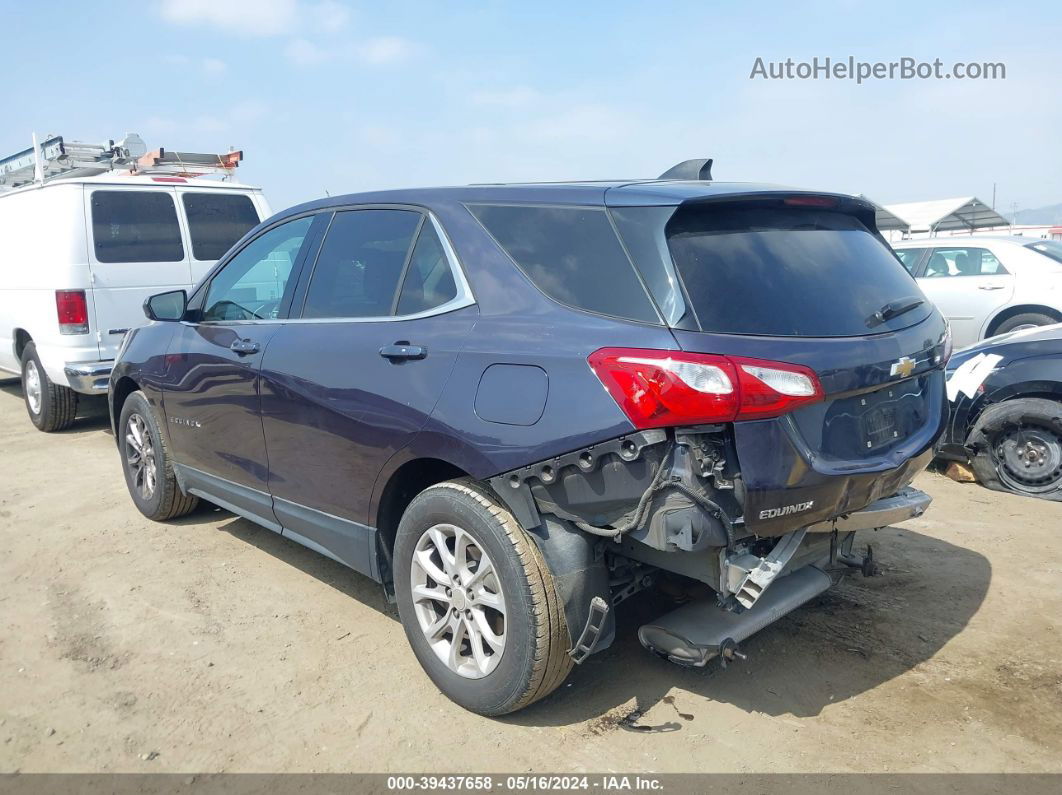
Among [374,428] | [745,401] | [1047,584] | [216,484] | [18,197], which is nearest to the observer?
[745,401]

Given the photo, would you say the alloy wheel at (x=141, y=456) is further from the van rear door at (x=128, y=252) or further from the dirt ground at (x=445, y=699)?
the van rear door at (x=128, y=252)

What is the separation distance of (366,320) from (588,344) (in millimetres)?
1168

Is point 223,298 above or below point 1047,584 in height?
above

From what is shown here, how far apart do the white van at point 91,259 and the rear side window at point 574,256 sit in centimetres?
540

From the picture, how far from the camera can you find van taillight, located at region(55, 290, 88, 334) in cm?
A: 721

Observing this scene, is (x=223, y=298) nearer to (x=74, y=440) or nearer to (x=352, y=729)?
(x=352, y=729)

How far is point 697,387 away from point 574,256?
0.68 metres

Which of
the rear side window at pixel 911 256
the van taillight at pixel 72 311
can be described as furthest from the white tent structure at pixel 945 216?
the van taillight at pixel 72 311

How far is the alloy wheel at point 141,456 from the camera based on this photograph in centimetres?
519

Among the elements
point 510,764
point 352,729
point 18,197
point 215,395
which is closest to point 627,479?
point 510,764

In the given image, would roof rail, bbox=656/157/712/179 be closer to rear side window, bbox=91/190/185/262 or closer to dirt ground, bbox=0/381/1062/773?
dirt ground, bbox=0/381/1062/773

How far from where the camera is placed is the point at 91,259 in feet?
23.7

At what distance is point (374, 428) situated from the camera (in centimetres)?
329

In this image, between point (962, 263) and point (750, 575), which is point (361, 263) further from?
point (962, 263)
